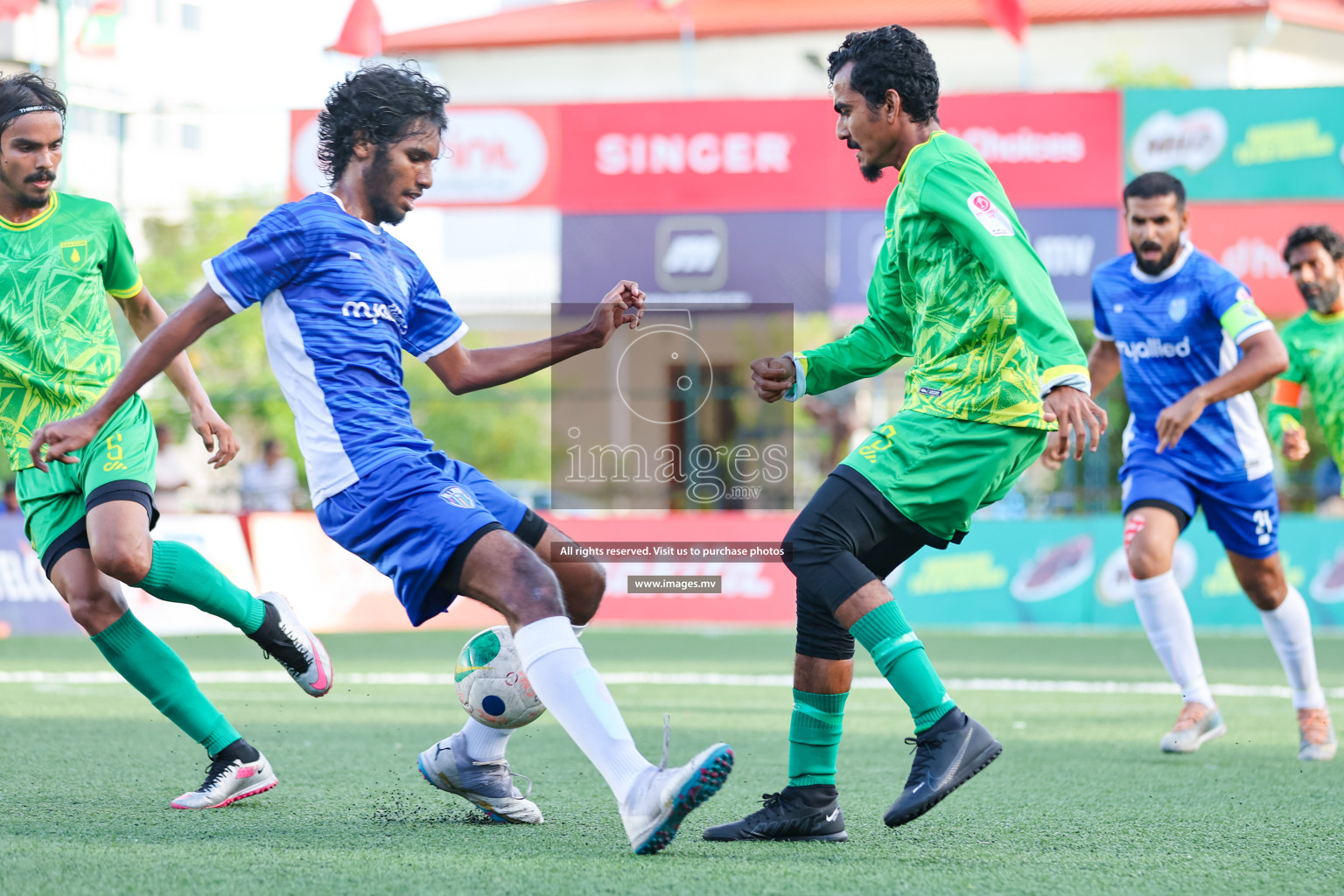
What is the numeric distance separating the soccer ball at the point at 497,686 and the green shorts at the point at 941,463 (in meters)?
1.15

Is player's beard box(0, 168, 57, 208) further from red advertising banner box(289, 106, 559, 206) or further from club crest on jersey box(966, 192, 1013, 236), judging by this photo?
red advertising banner box(289, 106, 559, 206)

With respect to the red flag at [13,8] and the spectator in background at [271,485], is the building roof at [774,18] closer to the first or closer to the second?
the red flag at [13,8]

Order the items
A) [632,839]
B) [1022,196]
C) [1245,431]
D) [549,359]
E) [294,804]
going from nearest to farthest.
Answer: [632,839] → [549,359] → [294,804] → [1245,431] → [1022,196]

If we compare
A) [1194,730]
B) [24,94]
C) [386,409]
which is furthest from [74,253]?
[1194,730]

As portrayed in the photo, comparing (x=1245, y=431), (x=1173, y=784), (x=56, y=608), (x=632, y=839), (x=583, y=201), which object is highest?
(x=583, y=201)

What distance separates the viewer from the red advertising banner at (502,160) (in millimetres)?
15992

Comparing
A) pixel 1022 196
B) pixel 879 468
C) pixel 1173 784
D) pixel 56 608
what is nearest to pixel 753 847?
pixel 879 468

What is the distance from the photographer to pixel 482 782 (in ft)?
14.7

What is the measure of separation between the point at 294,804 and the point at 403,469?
148 centimetres

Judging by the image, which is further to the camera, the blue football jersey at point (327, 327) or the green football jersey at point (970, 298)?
the blue football jersey at point (327, 327)

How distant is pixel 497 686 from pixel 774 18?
1493 inches

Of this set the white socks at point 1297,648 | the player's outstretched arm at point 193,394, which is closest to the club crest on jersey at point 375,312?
the player's outstretched arm at point 193,394

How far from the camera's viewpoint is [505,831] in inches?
169

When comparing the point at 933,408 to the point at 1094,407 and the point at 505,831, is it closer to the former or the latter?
the point at 1094,407
